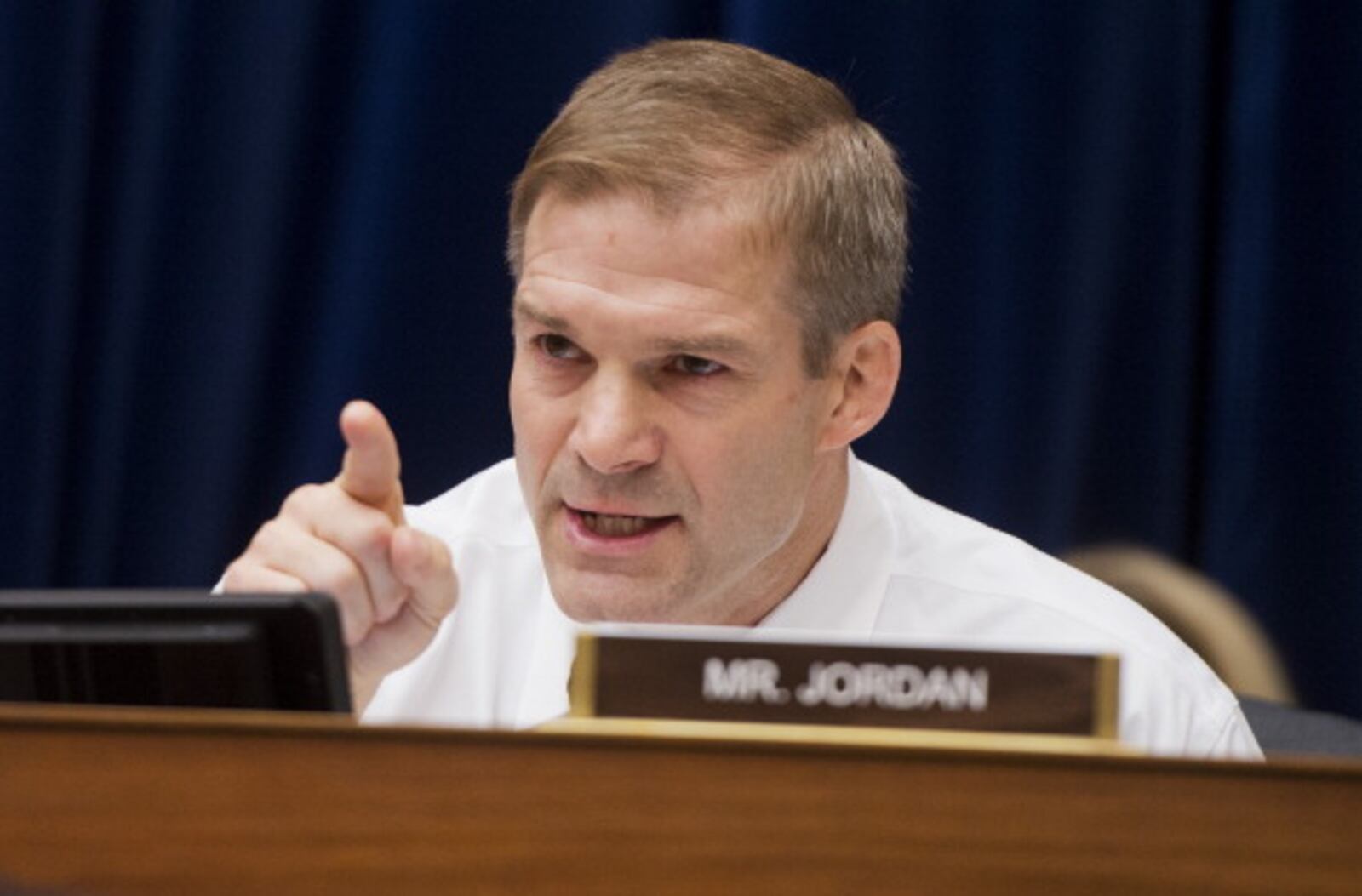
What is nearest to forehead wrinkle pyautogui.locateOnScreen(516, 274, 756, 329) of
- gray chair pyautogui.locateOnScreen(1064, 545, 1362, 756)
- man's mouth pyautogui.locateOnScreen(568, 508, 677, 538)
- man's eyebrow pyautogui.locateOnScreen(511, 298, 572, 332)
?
man's eyebrow pyautogui.locateOnScreen(511, 298, 572, 332)

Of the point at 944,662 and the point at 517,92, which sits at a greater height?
the point at 517,92

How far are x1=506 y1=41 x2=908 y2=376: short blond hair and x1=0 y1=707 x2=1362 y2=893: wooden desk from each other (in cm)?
87

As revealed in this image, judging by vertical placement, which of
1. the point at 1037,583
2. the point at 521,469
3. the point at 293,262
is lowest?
the point at 1037,583

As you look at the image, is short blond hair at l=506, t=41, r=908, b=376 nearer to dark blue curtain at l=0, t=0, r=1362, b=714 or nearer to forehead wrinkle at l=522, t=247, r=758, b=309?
forehead wrinkle at l=522, t=247, r=758, b=309

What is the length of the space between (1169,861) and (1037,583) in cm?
104

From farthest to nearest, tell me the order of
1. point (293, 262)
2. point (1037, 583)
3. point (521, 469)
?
point (293, 262)
point (1037, 583)
point (521, 469)

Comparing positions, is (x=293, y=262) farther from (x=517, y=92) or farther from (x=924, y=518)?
(x=924, y=518)

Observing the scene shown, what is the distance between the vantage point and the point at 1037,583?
5.49 feet

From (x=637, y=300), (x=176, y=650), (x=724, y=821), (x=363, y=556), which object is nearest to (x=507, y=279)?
(x=637, y=300)

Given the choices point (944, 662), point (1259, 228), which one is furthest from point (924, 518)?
point (944, 662)

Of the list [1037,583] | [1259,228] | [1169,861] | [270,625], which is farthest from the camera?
[1259,228]

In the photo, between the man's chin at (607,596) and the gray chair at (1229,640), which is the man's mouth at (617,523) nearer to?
the man's chin at (607,596)

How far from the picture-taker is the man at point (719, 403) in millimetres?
1457

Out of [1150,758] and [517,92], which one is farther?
[517,92]
